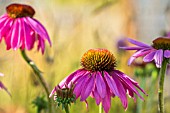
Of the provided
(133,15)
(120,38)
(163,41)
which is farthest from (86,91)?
(133,15)

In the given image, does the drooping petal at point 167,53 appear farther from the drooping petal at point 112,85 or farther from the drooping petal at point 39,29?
the drooping petal at point 39,29

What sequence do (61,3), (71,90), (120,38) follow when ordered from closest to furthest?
(71,90), (120,38), (61,3)

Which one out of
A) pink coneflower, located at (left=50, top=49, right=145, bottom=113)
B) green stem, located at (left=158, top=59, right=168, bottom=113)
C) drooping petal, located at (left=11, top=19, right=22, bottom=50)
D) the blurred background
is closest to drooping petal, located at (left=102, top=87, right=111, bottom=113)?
pink coneflower, located at (left=50, top=49, right=145, bottom=113)

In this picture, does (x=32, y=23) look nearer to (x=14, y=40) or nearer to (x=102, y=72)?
(x=14, y=40)

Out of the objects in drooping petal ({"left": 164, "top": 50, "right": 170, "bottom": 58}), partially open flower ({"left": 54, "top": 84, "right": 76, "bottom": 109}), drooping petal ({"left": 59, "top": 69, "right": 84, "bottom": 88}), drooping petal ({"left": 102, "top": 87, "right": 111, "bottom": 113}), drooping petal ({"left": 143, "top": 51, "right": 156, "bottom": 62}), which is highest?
drooping petal ({"left": 164, "top": 50, "right": 170, "bottom": 58})

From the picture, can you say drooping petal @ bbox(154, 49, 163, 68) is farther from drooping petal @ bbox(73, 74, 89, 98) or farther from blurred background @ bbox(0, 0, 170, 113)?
blurred background @ bbox(0, 0, 170, 113)

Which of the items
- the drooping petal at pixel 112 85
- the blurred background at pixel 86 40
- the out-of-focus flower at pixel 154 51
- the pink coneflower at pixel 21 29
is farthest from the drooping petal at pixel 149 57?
the blurred background at pixel 86 40
